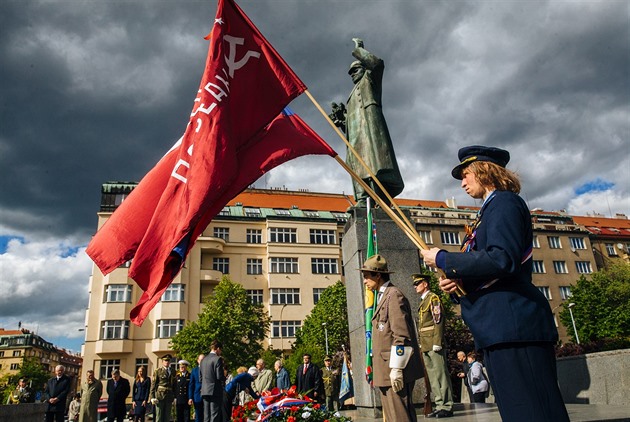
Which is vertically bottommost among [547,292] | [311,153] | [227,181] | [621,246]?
[227,181]

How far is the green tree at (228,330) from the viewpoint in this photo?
38.2m

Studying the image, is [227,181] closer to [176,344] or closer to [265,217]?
[176,344]

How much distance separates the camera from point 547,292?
59.0m

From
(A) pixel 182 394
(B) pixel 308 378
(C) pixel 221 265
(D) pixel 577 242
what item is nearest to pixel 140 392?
(A) pixel 182 394

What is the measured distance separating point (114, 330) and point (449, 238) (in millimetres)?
38735

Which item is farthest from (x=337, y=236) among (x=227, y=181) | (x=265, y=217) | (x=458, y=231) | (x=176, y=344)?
(x=227, y=181)

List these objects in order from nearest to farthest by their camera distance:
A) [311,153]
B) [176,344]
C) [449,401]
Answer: [311,153] < [449,401] < [176,344]

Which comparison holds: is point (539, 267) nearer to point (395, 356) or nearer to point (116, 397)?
point (116, 397)

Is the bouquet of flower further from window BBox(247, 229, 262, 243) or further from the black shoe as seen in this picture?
window BBox(247, 229, 262, 243)

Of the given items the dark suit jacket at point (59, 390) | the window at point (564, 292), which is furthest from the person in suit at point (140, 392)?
the window at point (564, 292)

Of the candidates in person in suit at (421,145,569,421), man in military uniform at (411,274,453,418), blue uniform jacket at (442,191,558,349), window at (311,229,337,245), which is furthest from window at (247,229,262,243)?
blue uniform jacket at (442,191,558,349)

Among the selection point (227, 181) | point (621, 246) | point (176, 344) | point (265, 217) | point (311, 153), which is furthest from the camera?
point (621, 246)

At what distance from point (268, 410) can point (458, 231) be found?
184 feet

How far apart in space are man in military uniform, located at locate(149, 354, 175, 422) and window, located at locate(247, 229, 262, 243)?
42190mm
